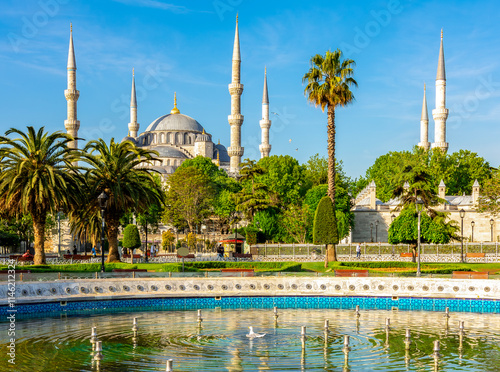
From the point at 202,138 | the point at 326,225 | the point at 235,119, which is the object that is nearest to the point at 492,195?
the point at 326,225

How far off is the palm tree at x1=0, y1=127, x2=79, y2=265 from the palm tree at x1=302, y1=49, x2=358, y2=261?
1338 centimetres

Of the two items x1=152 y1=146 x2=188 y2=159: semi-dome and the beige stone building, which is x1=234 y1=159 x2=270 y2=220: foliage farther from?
x1=152 y1=146 x2=188 y2=159: semi-dome

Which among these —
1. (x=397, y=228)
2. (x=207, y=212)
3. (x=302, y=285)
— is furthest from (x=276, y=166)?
(x=302, y=285)

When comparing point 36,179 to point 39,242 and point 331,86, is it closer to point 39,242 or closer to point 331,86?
point 39,242

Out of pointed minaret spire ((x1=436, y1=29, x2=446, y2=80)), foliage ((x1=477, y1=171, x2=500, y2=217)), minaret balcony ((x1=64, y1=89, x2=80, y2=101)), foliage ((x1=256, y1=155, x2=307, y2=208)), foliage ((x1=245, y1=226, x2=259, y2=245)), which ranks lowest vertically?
foliage ((x1=245, y1=226, x2=259, y2=245))

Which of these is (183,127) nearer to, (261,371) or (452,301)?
(452,301)

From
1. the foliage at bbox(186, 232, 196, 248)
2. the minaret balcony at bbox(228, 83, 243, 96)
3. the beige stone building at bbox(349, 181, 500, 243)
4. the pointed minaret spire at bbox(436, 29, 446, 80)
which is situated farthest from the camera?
the minaret balcony at bbox(228, 83, 243, 96)

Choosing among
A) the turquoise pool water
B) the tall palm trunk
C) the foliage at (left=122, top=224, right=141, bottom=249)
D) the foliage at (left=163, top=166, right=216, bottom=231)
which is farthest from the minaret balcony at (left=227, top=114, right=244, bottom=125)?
the turquoise pool water

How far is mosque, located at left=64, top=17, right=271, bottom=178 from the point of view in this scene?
76.6 m

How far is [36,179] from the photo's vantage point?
1140 inches

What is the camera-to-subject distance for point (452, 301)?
2208cm

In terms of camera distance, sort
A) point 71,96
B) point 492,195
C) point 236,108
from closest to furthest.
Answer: point 492,195 < point 71,96 < point 236,108

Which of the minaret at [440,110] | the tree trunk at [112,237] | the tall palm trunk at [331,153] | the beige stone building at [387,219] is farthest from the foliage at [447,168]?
the tree trunk at [112,237]

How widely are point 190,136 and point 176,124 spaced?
391 centimetres
